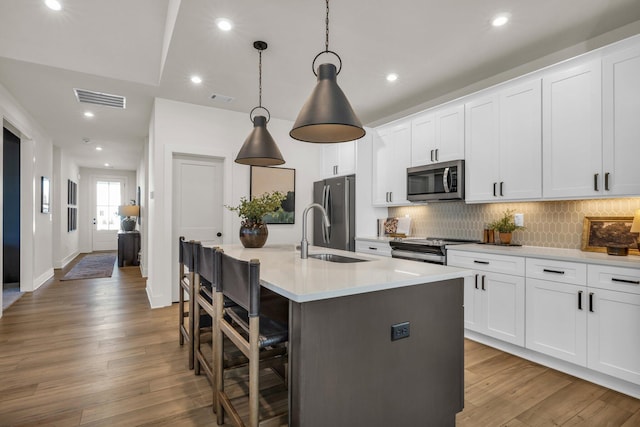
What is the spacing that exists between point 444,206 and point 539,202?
1074 mm

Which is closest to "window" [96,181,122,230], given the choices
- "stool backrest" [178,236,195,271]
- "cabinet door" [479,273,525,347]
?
"stool backrest" [178,236,195,271]

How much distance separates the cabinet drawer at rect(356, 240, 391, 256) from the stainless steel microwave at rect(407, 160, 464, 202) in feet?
2.17

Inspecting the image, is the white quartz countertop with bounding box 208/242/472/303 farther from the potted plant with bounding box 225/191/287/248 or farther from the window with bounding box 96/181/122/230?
Answer: the window with bounding box 96/181/122/230

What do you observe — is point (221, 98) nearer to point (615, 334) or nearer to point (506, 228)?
point (506, 228)

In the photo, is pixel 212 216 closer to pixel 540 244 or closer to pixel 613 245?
pixel 540 244

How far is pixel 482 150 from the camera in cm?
332

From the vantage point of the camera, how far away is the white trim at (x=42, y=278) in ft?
17.4

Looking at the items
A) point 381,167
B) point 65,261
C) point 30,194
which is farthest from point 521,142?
point 65,261

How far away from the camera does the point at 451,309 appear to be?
176cm

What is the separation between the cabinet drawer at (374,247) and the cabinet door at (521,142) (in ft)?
4.73

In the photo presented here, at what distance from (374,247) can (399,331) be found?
8.90 feet

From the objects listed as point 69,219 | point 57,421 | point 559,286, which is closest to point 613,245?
point 559,286

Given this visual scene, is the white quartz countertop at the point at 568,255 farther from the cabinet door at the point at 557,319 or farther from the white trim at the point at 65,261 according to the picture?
the white trim at the point at 65,261

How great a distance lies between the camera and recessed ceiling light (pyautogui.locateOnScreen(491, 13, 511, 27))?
2498 mm
